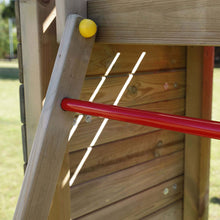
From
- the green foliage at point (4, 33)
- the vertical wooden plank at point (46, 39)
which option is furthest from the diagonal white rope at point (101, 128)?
the green foliage at point (4, 33)

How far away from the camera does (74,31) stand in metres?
1.00

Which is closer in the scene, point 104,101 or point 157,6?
point 157,6

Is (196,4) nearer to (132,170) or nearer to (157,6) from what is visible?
(157,6)

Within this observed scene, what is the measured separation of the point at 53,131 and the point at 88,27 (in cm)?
30

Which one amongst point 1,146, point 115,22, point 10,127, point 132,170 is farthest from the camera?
point 10,127

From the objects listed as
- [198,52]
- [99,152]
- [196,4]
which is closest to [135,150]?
[99,152]

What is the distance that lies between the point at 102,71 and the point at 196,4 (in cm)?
55

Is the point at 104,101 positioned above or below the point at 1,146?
above

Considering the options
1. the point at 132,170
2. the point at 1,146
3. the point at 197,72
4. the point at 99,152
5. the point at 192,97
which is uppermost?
the point at 197,72

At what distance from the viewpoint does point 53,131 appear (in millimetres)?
948

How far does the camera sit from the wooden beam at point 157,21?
0.80 meters

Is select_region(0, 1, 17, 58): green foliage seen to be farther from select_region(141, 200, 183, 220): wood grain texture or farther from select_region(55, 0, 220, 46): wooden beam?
select_region(55, 0, 220, 46): wooden beam

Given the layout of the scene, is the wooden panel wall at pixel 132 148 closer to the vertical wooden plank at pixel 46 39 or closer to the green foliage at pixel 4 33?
the vertical wooden plank at pixel 46 39

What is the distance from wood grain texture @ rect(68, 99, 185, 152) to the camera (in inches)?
50.6
